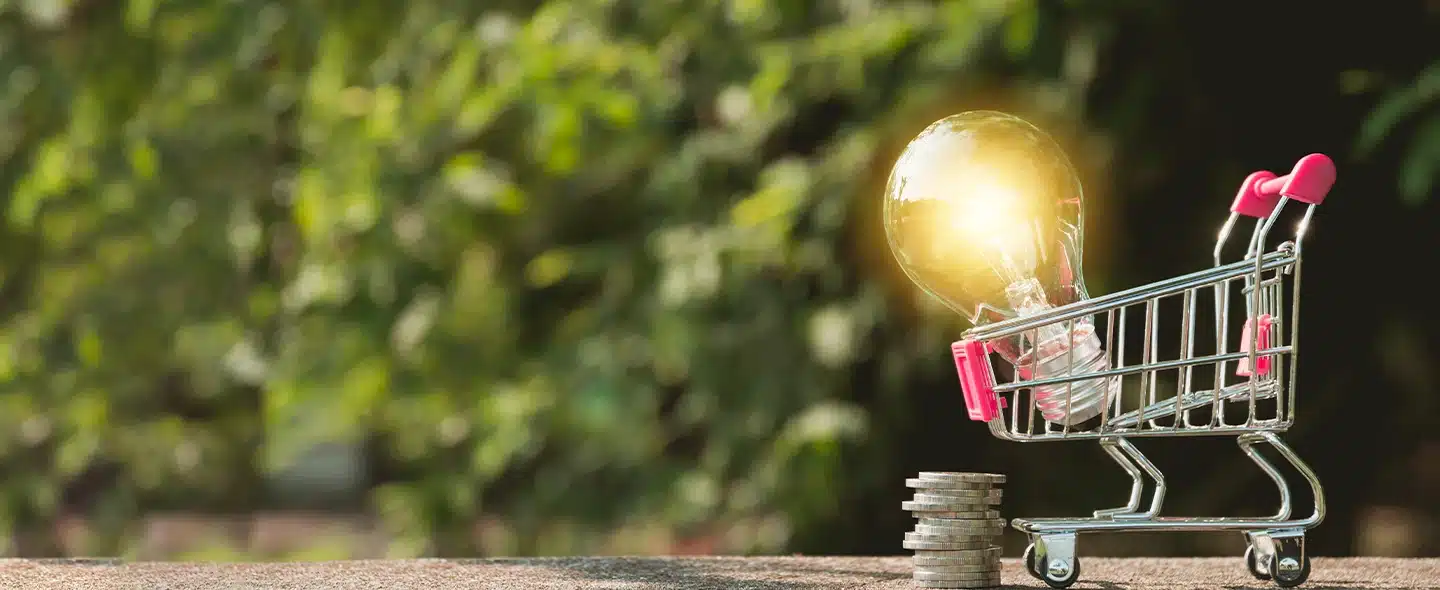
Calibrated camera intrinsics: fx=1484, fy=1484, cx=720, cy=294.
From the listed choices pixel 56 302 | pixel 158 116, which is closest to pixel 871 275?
pixel 158 116

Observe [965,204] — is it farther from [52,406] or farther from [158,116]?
[52,406]

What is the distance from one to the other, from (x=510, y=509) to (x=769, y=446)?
108cm

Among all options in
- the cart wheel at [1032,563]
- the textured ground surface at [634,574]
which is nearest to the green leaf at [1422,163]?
the textured ground surface at [634,574]

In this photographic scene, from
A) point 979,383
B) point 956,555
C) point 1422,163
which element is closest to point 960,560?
point 956,555

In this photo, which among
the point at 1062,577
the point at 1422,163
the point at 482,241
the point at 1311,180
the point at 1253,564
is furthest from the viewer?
the point at 482,241

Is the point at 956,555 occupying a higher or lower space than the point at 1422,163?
lower

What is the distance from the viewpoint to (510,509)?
478cm

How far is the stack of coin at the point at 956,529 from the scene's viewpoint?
1.76 metres

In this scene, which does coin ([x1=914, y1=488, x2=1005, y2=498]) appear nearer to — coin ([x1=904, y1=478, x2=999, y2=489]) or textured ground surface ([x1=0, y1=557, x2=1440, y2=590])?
coin ([x1=904, y1=478, x2=999, y2=489])

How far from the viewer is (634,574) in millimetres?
2002

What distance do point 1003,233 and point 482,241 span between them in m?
3.07

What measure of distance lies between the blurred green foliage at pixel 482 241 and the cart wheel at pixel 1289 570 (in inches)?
66.5

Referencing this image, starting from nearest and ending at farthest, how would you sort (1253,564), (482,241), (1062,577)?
1. (1062,577)
2. (1253,564)
3. (482,241)

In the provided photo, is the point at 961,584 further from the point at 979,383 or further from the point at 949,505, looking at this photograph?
the point at 979,383
